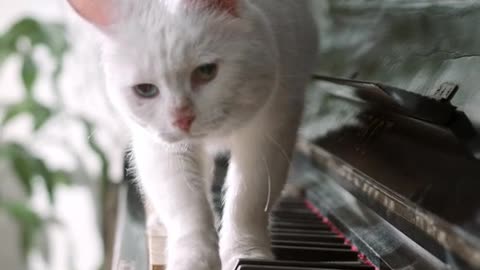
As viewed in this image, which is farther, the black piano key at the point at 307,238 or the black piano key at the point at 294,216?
the black piano key at the point at 294,216

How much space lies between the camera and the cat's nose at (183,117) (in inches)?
32.6

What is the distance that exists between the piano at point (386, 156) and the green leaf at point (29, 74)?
774mm

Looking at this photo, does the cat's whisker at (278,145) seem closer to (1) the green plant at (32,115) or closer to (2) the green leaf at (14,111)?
(1) the green plant at (32,115)

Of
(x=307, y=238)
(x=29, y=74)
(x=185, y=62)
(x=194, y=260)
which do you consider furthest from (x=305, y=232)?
(x=29, y=74)

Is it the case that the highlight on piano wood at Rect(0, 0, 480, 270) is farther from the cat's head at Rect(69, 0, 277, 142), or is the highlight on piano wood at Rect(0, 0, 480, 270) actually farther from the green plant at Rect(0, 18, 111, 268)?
the green plant at Rect(0, 18, 111, 268)

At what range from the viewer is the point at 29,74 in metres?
1.94

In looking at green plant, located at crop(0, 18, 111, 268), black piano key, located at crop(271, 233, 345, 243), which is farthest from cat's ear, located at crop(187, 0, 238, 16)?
green plant, located at crop(0, 18, 111, 268)

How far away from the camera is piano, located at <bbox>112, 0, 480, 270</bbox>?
67 centimetres

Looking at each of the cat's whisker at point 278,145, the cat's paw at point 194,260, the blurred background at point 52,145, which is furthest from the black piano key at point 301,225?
the blurred background at point 52,145

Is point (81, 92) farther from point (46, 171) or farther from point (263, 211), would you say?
point (263, 211)

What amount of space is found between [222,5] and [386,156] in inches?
10.9

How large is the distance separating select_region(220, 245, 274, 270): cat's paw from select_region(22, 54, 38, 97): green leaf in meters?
1.14

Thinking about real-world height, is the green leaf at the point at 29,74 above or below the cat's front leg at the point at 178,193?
above

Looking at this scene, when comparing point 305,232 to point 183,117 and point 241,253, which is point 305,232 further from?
point 183,117
